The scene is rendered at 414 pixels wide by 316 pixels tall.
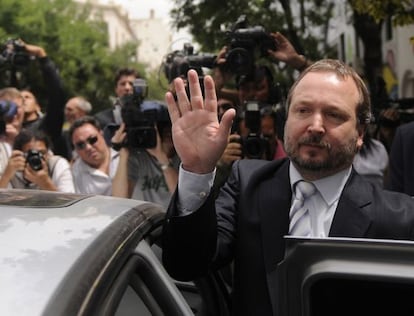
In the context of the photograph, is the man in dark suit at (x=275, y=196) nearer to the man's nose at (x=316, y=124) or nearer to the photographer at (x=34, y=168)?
the man's nose at (x=316, y=124)

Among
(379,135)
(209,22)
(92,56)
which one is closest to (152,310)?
(379,135)

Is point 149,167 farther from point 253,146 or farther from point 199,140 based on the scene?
point 199,140

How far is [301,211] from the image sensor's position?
205cm

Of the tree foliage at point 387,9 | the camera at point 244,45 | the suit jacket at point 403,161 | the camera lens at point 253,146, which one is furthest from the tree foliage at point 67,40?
the suit jacket at point 403,161

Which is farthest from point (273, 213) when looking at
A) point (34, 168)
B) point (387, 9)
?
point (387, 9)

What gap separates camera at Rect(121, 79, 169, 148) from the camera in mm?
4168

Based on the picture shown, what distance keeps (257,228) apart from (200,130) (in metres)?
0.34

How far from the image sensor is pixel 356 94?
209 centimetres

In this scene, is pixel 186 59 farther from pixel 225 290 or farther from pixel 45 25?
pixel 45 25

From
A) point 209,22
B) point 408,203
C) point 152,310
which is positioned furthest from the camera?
point 209,22

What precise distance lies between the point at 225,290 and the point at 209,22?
34.7 feet

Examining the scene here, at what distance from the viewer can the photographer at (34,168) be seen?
4184mm

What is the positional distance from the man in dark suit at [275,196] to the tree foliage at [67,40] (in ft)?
65.9

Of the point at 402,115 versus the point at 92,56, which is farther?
the point at 92,56
